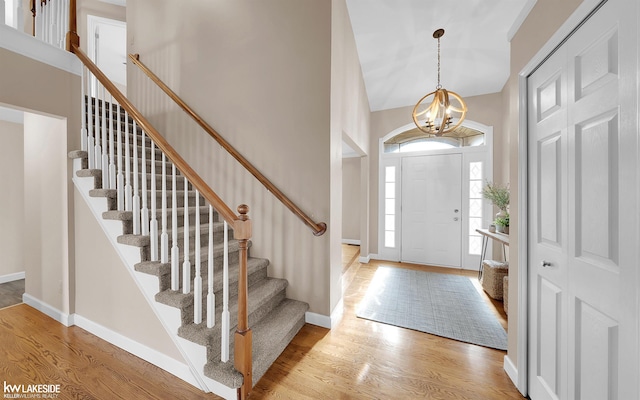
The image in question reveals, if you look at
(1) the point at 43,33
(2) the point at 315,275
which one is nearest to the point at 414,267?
(2) the point at 315,275

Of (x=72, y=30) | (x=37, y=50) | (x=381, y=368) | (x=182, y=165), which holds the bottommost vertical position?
(x=381, y=368)

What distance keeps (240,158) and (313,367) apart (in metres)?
2.01

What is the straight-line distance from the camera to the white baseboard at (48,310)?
2.31m

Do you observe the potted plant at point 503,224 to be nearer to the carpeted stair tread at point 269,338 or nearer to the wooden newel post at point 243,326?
the carpeted stair tread at point 269,338

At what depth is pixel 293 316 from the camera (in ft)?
7.20

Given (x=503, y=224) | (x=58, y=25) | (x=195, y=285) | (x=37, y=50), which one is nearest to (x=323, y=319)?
(x=195, y=285)

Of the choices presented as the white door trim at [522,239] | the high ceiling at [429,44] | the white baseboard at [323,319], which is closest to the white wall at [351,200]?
the high ceiling at [429,44]

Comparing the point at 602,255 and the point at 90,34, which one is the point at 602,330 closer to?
the point at 602,255

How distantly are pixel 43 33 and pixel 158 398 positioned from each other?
3.84 meters

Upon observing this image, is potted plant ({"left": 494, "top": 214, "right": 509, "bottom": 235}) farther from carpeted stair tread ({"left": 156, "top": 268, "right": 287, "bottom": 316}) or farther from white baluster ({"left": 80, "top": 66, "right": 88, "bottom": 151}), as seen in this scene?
white baluster ({"left": 80, "top": 66, "right": 88, "bottom": 151})

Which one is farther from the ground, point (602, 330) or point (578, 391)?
point (602, 330)

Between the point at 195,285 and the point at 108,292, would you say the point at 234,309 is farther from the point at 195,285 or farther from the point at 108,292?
the point at 108,292

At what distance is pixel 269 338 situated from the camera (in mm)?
1851

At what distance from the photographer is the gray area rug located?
2291 mm
